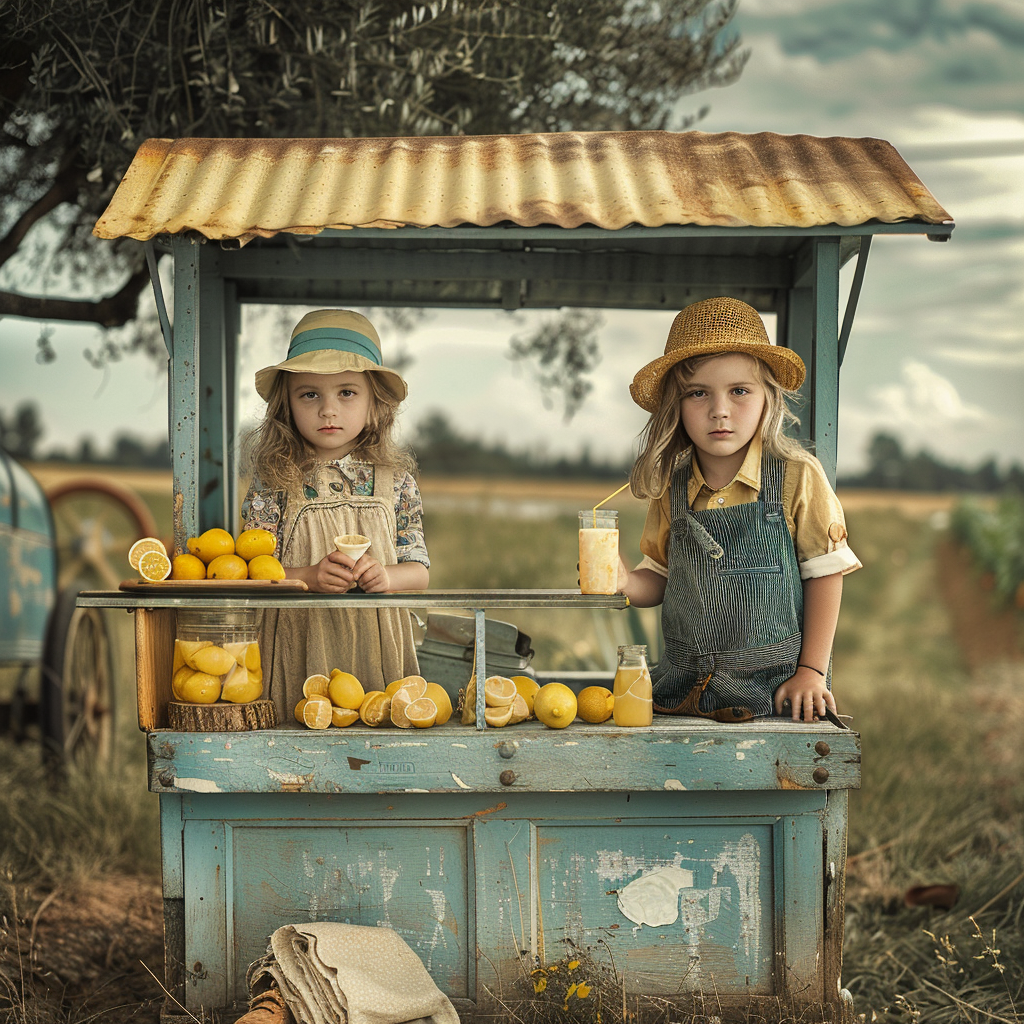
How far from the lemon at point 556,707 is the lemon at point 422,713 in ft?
0.92

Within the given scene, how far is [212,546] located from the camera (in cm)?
264

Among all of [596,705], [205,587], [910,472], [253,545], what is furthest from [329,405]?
[910,472]

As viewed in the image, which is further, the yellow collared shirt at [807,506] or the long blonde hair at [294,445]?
the long blonde hair at [294,445]

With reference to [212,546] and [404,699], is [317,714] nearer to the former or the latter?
[404,699]

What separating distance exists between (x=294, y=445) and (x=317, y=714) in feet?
3.05

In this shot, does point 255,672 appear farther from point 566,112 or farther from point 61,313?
point 566,112

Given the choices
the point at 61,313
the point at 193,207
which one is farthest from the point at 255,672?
the point at 61,313

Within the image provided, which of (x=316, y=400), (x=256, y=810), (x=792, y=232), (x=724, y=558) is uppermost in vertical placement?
(x=792, y=232)

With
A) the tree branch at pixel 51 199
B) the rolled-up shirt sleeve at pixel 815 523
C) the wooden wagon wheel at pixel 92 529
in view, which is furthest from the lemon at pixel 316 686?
the wooden wagon wheel at pixel 92 529

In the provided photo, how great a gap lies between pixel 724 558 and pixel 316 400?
52.0 inches

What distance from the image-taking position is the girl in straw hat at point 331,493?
3.05 metres

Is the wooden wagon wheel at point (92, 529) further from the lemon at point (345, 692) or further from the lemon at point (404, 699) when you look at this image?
the lemon at point (404, 699)

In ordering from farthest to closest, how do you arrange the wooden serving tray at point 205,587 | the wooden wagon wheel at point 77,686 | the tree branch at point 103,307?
1. the wooden wagon wheel at point 77,686
2. the tree branch at point 103,307
3. the wooden serving tray at point 205,587

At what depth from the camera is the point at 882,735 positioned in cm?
644
